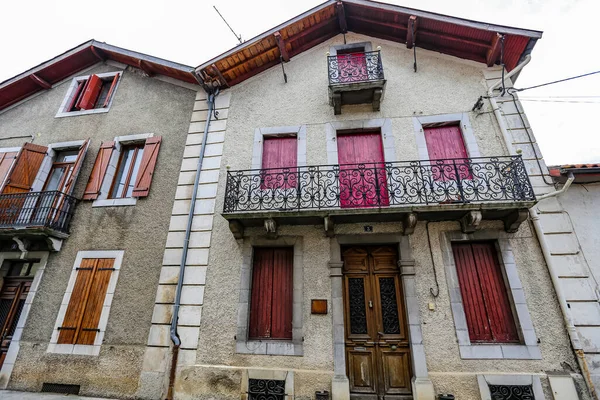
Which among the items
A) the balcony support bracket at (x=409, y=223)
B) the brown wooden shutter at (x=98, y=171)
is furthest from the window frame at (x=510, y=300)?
the brown wooden shutter at (x=98, y=171)

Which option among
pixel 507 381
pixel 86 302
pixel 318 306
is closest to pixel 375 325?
pixel 318 306

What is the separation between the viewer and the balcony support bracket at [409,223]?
5934 mm

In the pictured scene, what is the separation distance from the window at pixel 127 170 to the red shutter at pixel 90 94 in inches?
96.8

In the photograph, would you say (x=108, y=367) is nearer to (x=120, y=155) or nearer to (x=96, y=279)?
(x=96, y=279)

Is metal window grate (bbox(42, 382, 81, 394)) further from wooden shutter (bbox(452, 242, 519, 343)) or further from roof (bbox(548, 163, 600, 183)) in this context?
roof (bbox(548, 163, 600, 183))

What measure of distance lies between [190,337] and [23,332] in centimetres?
437

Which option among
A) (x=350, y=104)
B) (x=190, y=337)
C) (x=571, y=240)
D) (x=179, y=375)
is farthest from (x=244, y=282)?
(x=571, y=240)

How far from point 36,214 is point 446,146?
11029 millimetres

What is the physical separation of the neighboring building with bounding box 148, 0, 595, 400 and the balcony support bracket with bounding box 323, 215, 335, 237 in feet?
0.10

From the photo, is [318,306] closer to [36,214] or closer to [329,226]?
[329,226]

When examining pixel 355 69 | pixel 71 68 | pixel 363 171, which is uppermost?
pixel 71 68

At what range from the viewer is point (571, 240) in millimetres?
5832

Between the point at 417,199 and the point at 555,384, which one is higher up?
the point at 417,199

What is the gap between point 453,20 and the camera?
762 centimetres
